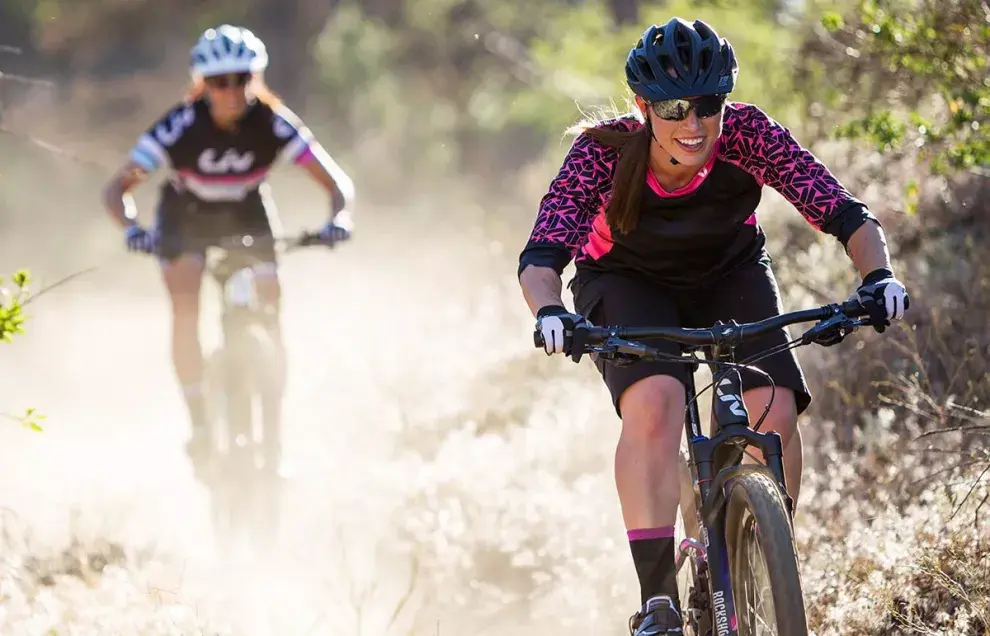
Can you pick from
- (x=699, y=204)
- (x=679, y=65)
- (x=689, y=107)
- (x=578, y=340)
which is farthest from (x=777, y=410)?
(x=679, y=65)

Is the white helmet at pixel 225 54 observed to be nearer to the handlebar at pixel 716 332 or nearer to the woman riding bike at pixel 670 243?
the woman riding bike at pixel 670 243

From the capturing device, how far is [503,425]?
9258mm

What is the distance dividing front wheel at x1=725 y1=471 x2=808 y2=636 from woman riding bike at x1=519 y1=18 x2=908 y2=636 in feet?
0.81

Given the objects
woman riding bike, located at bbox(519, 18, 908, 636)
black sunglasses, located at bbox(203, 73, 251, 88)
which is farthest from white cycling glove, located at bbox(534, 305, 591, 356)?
black sunglasses, located at bbox(203, 73, 251, 88)

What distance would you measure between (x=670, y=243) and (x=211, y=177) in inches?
175

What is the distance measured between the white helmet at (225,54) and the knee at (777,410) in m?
4.30

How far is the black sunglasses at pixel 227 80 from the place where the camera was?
785 cm

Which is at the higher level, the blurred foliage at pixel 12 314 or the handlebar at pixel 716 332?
the blurred foliage at pixel 12 314

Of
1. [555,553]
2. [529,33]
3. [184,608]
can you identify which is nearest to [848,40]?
[555,553]

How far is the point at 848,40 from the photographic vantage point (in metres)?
9.55

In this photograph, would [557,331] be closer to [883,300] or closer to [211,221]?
[883,300]

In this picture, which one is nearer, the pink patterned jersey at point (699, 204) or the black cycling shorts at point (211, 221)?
the pink patterned jersey at point (699, 204)

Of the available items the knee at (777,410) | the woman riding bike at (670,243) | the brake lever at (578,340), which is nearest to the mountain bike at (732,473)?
the brake lever at (578,340)

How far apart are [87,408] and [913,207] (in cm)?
802
